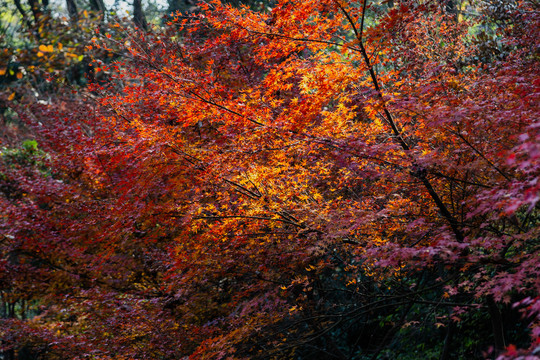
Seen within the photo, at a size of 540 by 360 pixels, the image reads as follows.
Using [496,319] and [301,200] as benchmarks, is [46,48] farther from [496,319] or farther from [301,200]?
[496,319]

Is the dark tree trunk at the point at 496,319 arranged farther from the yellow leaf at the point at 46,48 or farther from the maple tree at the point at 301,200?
the yellow leaf at the point at 46,48

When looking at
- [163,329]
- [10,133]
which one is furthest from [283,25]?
[10,133]

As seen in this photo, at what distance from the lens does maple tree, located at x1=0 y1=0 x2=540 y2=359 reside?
4.36 m

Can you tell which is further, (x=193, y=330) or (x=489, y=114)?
(x=193, y=330)

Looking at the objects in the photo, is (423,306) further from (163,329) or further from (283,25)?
(283,25)

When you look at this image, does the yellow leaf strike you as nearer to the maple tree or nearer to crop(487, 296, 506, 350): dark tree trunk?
the maple tree

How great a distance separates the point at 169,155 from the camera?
5824 millimetres

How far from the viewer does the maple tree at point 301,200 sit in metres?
4.36

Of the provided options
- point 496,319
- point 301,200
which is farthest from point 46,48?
point 496,319

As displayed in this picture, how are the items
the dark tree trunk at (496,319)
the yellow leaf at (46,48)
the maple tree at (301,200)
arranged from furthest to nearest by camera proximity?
the dark tree trunk at (496,319), the maple tree at (301,200), the yellow leaf at (46,48)

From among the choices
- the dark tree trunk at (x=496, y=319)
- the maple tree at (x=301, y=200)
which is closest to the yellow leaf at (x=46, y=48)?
the maple tree at (x=301, y=200)

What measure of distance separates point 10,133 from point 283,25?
18680 mm

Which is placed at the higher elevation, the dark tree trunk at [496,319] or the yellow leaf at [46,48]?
the yellow leaf at [46,48]

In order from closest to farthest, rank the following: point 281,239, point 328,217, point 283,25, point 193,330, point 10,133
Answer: point 283,25 → point 328,217 → point 281,239 → point 193,330 → point 10,133
